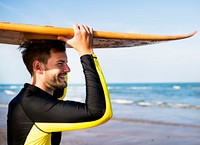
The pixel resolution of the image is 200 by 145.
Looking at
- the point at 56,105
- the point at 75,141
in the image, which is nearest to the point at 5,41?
the point at 56,105

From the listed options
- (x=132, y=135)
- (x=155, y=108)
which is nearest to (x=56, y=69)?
(x=132, y=135)

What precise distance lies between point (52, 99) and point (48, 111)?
0.09m

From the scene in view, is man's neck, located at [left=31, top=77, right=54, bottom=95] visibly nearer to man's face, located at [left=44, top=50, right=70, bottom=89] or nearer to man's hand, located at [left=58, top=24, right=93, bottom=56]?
man's face, located at [left=44, top=50, right=70, bottom=89]

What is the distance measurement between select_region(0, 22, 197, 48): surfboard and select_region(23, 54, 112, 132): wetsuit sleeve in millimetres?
221

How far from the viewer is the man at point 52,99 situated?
185 cm

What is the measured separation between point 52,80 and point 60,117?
26 cm

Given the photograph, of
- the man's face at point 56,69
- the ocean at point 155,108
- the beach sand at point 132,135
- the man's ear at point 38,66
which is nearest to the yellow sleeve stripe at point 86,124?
the man's face at point 56,69

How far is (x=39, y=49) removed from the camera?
2.05m

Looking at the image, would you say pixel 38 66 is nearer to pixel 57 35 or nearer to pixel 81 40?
pixel 57 35

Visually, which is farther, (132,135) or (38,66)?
(132,135)

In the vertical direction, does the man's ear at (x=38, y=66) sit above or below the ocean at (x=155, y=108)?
above

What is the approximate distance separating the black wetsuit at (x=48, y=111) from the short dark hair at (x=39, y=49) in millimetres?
165

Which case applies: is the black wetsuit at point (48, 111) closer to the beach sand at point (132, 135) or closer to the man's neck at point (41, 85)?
the man's neck at point (41, 85)

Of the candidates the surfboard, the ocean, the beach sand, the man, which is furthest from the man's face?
the ocean
